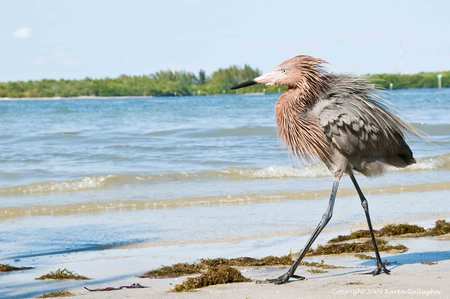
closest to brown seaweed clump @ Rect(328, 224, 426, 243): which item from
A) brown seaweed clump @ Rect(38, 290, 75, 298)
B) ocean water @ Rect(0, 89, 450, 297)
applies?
ocean water @ Rect(0, 89, 450, 297)

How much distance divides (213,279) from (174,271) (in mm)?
946

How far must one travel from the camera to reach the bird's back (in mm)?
7312

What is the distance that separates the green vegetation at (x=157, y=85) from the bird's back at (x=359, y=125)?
8862 cm

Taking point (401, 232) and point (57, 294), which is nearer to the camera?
point (57, 294)

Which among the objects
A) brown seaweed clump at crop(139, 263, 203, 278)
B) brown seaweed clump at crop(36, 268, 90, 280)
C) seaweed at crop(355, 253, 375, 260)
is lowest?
seaweed at crop(355, 253, 375, 260)

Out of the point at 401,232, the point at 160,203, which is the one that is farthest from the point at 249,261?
the point at 160,203

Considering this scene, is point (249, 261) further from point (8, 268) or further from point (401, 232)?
point (401, 232)

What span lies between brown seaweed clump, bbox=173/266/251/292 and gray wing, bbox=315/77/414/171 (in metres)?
1.31

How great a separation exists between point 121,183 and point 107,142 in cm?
985

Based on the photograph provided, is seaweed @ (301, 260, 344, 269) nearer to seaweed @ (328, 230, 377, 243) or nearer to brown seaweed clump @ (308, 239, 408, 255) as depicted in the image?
brown seaweed clump @ (308, 239, 408, 255)

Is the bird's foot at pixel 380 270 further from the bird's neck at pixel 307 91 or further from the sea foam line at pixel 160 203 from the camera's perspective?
the sea foam line at pixel 160 203

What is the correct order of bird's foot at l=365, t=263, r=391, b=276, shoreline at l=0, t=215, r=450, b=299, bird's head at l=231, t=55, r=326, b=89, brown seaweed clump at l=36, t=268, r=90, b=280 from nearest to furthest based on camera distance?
shoreline at l=0, t=215, r=450, b=299, bird's foot at l=365, t=263, r=391, b=276, bird's head at l=231, t=55, r=326, b=89, brown seaweed clump at l=36, t=268, r=90, b=280

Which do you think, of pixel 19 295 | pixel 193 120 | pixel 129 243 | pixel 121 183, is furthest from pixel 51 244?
pixel 193 120

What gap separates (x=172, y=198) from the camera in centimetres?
1443
